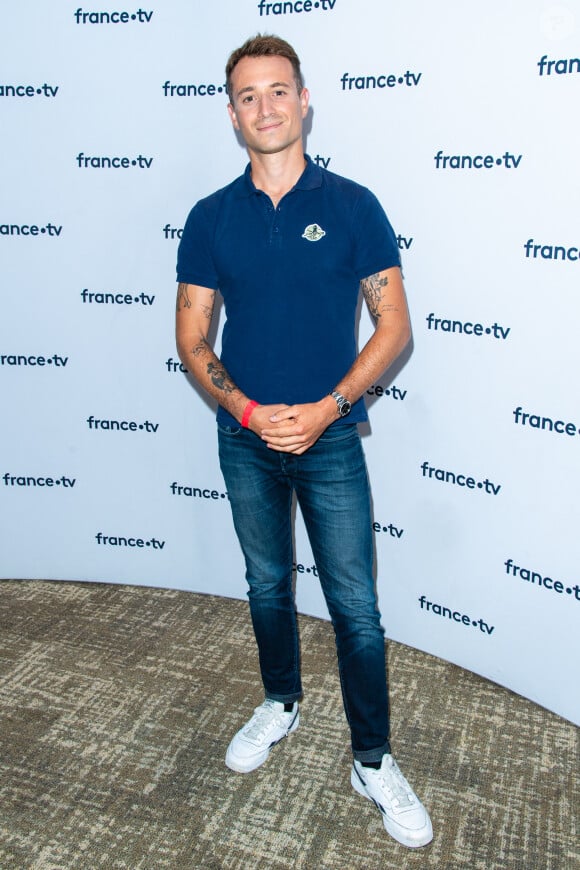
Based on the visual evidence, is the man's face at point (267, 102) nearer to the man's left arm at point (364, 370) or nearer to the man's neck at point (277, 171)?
the man's neck at point (277, 171)

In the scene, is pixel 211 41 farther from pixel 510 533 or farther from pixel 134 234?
pixel 510 533

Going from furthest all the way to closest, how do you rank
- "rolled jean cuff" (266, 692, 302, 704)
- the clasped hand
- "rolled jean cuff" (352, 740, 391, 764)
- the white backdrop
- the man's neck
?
1. "rolled jean cuff" (266, 692, 302, 704)
2. the white backdrop
3. "rolled jean cuff" (352, 740, 391, 764)
4. the man's neck
5. the clasped hand

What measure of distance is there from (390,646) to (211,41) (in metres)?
2.34

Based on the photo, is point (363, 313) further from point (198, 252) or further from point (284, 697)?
point (284, 697)

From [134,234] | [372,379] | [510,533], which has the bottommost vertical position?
[510,533]

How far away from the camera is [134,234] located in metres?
3.37

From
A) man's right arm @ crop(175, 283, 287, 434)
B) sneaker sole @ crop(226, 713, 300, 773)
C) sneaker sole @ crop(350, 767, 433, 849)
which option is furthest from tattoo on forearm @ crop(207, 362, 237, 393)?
sneaker sole @ crop(350, 767, 433, 849)

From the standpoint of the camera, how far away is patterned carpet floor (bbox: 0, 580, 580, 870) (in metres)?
2.36

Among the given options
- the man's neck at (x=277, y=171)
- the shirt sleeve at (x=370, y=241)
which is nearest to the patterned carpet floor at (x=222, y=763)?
the shirt sleeve at (x=370, y=241)

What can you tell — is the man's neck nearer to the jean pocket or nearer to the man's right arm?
the man's right arm

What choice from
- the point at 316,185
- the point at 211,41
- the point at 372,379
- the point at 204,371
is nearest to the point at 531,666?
the point at 372,379

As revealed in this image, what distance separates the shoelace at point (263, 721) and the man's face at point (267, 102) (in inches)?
67.5

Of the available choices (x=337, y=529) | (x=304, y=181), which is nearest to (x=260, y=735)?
(x=337, y=529)

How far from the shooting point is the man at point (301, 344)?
7.56 ft
